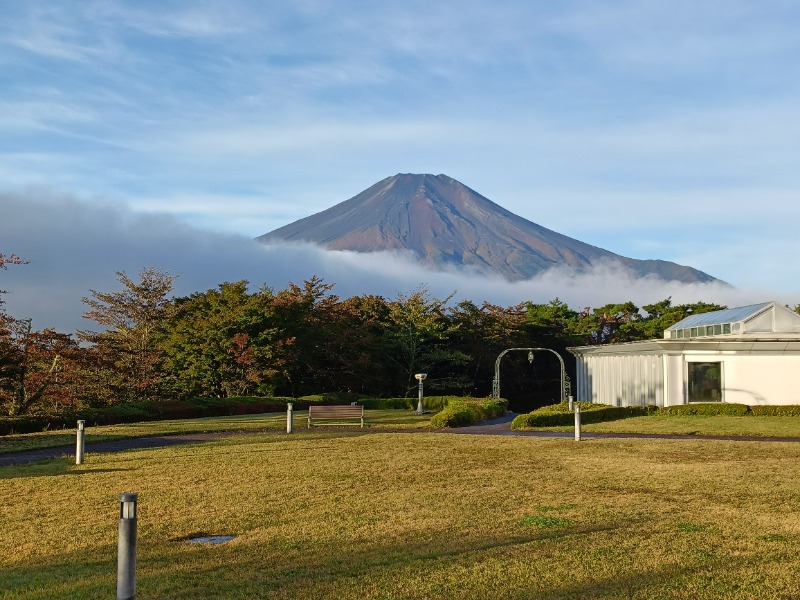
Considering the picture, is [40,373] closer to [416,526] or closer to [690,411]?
[690,411]

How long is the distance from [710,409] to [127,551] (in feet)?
92.4

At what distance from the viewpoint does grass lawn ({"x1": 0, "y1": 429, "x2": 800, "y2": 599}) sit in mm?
6727

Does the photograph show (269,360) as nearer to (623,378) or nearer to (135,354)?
(135,354)

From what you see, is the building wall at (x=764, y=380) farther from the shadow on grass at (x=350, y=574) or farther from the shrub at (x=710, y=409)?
the shadow on grass at (x=350, y=574)

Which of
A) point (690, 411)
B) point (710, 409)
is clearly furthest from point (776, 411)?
point (690, 411)

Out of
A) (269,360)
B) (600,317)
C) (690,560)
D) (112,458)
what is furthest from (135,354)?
(600,317)

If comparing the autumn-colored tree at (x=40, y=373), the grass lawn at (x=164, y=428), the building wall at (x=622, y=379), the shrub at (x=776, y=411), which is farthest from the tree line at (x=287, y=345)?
the shrub at (x=776, y=411)

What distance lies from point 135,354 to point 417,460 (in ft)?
82.8

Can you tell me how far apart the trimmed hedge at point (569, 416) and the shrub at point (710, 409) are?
107 cm

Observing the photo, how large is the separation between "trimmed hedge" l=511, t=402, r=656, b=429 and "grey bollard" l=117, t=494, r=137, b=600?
60.4 ft

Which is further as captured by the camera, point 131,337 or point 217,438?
point 131,337

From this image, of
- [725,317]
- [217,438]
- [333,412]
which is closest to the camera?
[217,438]

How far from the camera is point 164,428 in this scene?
2483cm

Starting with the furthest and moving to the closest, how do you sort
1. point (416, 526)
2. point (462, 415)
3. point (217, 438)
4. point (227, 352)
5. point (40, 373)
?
point (227, 352)
point (40, 373)
point (462, 415)
point (217, 438)
point (416, 526)
